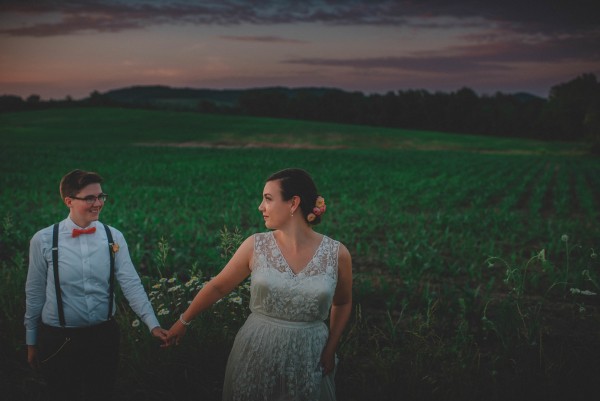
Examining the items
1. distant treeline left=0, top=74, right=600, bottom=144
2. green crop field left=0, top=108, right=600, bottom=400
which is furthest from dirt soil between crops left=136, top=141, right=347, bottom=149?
distant treeline left=0, top=74, right=600, bottom=144

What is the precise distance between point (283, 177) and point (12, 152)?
38.0 metres

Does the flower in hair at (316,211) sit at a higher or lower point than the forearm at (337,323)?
higher

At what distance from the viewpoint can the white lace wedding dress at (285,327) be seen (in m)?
2.77

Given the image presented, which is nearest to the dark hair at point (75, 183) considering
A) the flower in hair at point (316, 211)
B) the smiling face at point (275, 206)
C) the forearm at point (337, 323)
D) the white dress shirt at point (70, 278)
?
the white dress shirt at point (70, 278)

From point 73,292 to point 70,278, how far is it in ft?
0.35

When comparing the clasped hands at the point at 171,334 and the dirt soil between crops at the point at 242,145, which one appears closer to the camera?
the clasped hands at the point at 171,334

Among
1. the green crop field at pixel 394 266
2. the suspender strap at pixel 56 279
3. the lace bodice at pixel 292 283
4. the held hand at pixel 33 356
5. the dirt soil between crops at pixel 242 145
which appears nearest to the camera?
the lace bodice at pixel 292 283

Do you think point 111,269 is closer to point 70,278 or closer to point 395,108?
point 70,278

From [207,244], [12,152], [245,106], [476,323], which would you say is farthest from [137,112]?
[476,323]

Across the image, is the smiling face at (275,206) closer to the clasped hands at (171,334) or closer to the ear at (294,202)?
the ear at (294,202)

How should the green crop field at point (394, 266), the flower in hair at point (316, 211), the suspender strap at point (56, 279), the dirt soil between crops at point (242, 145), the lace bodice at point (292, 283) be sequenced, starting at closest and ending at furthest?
1. the lace bodice at point (292, 283)
2. the flower in hair at point (316, 211)
3. the suspender strap at point (56, 279)
4. the green crop field at point (394, 266)
5. the dirt soil between crops at point (242, 145)

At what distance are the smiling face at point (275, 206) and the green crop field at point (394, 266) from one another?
5.23 ft

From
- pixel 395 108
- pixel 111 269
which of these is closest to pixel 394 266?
pixel 111 269

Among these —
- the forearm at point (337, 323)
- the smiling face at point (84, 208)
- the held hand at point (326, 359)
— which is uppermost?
the smiling face at point (84, 208)
